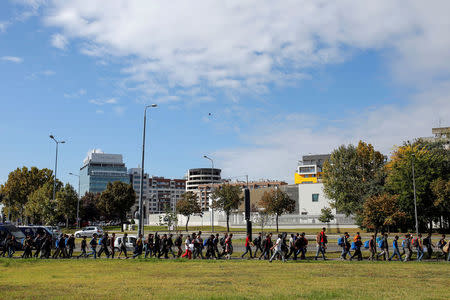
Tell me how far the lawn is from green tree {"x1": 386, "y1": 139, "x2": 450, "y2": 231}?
3830cm

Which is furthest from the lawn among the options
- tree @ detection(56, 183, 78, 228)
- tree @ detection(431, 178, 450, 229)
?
tree @ detection(56, 183, 78, 228)

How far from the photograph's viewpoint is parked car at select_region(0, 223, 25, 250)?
1223 inches

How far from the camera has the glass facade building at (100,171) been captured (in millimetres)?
171125

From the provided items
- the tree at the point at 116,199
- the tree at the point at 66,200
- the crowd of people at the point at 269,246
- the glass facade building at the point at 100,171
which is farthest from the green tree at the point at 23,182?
the glass facade building at the point at 100,171

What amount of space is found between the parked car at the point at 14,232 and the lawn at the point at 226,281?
35.2 ft

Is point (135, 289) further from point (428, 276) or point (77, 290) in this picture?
point (428, 276)

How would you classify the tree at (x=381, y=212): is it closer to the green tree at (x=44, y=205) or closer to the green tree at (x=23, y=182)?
the green tree at (x=44, y=205)

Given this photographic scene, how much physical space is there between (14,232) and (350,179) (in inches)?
2017

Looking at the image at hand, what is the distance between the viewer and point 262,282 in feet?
47.9

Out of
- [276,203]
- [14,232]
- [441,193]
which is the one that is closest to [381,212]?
[441,193]

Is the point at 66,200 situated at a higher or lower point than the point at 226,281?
higher

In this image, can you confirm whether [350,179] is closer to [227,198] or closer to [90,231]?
[227,198]

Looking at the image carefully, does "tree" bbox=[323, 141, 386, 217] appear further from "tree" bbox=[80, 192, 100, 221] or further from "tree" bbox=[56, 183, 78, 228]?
"tree" bbox=[80, 192, 100, 221]

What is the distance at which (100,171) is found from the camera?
568ft
